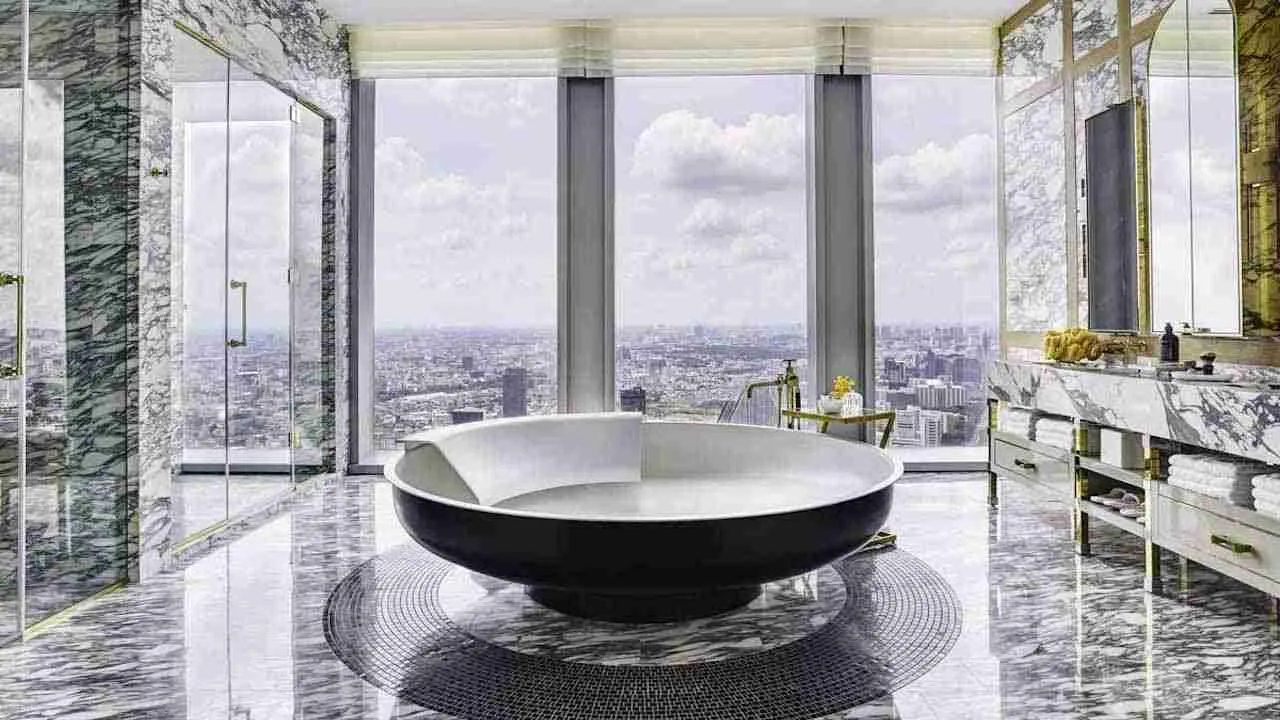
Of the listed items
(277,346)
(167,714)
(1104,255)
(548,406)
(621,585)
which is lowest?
(167,714)

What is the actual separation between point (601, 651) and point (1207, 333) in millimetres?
2463

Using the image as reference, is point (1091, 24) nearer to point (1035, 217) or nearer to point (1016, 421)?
point (1035, 217)

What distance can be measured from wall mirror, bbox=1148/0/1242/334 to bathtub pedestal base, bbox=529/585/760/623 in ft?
6.74

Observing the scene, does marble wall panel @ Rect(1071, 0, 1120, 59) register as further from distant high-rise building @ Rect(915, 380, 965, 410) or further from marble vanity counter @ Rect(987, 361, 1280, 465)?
distant high-rise building @ Rect(915, 380, 965, 410)

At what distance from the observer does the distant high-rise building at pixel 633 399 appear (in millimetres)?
4762

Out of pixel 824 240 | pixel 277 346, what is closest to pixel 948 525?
pixel 824 240

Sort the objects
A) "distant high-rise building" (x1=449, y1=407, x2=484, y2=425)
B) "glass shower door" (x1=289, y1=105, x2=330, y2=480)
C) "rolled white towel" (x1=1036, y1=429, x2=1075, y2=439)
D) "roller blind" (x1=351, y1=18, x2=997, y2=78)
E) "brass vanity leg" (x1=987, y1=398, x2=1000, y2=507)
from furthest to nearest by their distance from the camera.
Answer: "distant high-rise building" (x1=449, y1=407, x2=484, y2=425)
"roller blind" (x1=351, y1=18, x2=997, y2=78)
"glass shower door" (x1=289, y1=105, x2=330, y2=480)
"brass vanity leg" (x1=987, y1=398, x2=1000, y2=507)
"rolled white towel" (x1=1036, y1=429, x2=1075, y2=439)

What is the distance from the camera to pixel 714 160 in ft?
15.6

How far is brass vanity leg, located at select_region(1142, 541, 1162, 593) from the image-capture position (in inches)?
106

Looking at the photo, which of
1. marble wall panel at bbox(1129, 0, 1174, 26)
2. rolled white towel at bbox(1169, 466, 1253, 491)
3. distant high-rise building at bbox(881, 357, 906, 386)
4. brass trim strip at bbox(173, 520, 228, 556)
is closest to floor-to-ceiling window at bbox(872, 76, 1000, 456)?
distant high-rise building at bbox(881, 357, 906, 386)

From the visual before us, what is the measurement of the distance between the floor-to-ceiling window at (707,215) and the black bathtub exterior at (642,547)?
2591mm

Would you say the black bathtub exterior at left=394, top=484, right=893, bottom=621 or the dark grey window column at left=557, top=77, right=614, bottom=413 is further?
the dark grey window column at left=557, top=77, right=614, bottom=413

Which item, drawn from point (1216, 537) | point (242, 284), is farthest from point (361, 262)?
point (1216, 537)

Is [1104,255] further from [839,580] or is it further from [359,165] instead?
[359,165]
